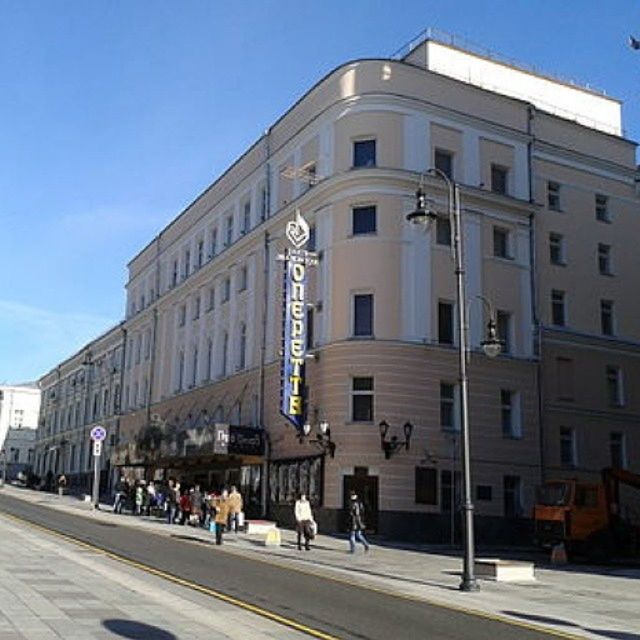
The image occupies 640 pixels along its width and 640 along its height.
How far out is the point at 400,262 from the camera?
35312 millimetres

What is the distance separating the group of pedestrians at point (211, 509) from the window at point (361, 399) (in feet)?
9.66

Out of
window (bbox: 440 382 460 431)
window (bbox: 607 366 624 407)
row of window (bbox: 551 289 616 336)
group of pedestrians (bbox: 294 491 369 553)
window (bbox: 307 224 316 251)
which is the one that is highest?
Result: window (bbox: 307 224 316 251)

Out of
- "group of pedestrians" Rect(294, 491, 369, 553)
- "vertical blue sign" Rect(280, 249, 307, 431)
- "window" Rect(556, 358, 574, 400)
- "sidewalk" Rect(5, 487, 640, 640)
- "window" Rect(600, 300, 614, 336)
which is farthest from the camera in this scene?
"window" Rect(600, 300, 614, 336)

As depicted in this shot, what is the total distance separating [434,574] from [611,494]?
11410mm

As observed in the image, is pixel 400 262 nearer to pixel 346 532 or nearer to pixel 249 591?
pixel 346 532

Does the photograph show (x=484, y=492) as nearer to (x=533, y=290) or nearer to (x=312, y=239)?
(x=533, y=290)

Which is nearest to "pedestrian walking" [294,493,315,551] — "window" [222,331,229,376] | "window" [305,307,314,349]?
"window" [305,307,314,349]

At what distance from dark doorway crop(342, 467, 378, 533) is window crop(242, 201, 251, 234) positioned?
55.5 ft

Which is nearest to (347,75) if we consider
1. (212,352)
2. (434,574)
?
(212,352)

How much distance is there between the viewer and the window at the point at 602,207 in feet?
143

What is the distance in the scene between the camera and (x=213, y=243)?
51062mm

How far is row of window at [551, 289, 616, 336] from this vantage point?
40.3 m

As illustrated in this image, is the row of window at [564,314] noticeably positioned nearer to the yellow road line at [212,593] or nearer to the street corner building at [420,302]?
the street corner building at [420,302]

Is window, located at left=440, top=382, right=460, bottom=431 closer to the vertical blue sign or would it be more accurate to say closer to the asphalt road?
the vertical blue sign
